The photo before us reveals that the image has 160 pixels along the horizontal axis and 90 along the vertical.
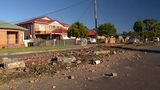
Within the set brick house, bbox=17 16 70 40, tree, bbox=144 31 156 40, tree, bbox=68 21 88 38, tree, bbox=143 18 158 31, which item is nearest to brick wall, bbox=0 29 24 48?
brick house, bbox=17 16 70 40

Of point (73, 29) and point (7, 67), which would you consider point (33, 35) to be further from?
point (7, 67)

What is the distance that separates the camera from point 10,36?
28.4 metres

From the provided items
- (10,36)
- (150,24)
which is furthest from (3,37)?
(150,24)

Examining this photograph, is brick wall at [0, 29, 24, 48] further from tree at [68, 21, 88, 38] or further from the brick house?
tree at [68, 21, 88, 38]

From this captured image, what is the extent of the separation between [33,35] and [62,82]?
3517 cm

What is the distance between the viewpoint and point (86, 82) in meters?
4.84

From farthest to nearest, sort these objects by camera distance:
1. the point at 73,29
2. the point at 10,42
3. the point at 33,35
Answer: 1. the point at 33,35
2. the point at 73,29
3. the point at 10,42

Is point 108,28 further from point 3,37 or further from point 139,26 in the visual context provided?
point 3,37

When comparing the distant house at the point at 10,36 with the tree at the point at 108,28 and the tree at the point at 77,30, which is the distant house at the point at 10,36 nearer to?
the tree at the point at 77,30

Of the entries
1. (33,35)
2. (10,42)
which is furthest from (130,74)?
(33,35)

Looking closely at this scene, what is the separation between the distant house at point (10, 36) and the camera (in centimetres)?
2508

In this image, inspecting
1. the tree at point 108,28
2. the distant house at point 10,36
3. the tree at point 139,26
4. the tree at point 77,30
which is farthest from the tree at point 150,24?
the distant house at point 10,36

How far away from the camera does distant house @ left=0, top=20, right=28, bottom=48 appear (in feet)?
82.3

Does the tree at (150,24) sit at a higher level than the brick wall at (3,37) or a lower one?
higher
